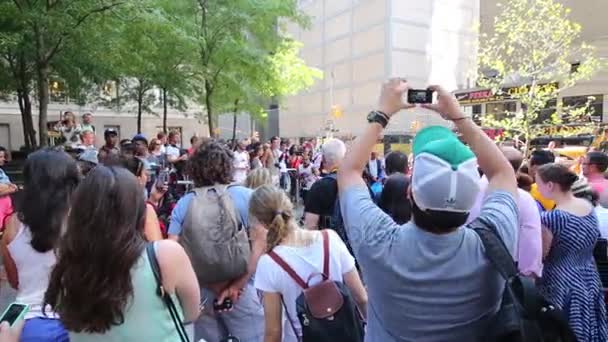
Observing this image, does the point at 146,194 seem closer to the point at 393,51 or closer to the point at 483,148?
the point at 483,148

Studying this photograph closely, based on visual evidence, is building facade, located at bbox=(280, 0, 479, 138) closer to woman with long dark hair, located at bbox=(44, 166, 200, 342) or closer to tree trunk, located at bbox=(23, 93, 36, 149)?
tree trunk, located at bbox=(23, 93, 36, 149)

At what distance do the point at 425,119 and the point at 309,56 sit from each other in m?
16.7

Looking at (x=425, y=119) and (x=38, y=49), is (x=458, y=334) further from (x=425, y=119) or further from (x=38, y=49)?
(x=425, y=119)

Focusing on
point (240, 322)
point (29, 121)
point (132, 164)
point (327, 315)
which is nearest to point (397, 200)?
point (240, 322)

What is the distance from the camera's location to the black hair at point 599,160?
506cm

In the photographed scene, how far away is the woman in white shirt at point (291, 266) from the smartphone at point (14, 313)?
108 cm

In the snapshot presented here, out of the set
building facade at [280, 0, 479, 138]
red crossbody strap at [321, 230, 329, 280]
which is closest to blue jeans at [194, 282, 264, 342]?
red crossbody strap at [321, 230, 329, 280]

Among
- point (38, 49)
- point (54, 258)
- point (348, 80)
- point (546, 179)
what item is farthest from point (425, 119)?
point (54, 258)

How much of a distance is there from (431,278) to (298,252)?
1110 mm

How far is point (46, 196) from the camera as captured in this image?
2.39 m

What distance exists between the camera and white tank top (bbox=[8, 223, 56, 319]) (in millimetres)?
2307

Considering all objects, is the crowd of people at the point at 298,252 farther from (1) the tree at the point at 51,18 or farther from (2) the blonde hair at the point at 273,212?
(1) the tree at the point at 51,18

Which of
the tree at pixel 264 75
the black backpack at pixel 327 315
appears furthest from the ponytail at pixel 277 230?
the tree at pixel 264 75

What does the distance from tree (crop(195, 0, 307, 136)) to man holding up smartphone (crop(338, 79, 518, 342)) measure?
16.2 metres
